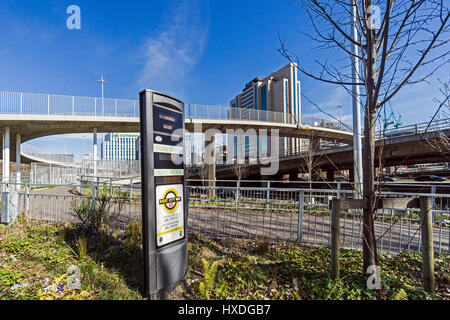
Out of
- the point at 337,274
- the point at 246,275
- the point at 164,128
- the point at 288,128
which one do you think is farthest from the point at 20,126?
the point at 288,128

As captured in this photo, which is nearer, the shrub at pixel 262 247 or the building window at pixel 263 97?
the shrub at pixel 262 247

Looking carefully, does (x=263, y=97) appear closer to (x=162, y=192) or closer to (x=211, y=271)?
(x=162, y=192)

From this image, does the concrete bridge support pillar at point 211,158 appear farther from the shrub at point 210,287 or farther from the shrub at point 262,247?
the shrub at point 210,287

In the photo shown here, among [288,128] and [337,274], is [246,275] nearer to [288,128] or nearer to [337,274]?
[337,274]

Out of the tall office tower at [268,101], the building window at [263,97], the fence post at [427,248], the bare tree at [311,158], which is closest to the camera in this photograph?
the fence post at [427,248]

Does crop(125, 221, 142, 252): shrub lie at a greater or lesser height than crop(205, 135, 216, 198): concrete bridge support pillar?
lesser

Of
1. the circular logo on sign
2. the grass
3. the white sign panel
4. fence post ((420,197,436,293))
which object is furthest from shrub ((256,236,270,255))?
fence post ((420,197,436,293))

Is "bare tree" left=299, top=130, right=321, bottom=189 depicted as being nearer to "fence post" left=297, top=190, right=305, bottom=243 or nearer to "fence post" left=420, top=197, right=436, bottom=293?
"fence post" left=297, top=190, right=305, bottom=243

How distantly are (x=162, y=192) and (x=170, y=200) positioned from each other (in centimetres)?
20

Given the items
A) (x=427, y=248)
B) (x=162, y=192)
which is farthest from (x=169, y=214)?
(x=427, y=248)

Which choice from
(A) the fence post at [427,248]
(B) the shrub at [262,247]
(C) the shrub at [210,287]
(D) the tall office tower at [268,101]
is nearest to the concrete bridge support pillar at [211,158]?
(D) the tall office tower at [268,101]

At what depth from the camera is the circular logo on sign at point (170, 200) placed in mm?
2846

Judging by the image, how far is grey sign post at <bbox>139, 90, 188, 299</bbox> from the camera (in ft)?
8.60
